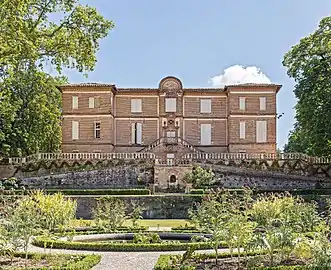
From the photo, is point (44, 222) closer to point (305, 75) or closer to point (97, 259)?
point (97, 259)

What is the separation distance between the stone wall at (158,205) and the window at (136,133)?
15.8 meters

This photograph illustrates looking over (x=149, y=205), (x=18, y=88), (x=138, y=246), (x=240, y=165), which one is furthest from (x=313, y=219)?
(x=18, y=88)

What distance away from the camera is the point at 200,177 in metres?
32.4

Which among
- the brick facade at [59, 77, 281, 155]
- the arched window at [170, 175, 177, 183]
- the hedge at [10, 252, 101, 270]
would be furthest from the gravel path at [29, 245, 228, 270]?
→ the brick facade at [59, 77, 281, 155]

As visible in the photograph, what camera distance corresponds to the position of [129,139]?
39750mm

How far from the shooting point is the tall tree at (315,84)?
107ft

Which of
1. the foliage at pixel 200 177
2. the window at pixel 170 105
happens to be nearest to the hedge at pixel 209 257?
the foliage at pixel 200 177

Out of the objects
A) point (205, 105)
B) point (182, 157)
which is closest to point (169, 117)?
point (205, 105)

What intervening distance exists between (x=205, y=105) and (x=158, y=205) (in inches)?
687

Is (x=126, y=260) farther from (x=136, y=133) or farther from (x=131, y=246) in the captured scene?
(x=136, y=133)

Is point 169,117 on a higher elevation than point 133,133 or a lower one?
higher

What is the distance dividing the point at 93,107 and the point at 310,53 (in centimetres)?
1586

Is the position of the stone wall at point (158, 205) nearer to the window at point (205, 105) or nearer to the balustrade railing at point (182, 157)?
the balustrade railing at point (182, 157)

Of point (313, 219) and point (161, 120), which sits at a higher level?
point (161, 120)
